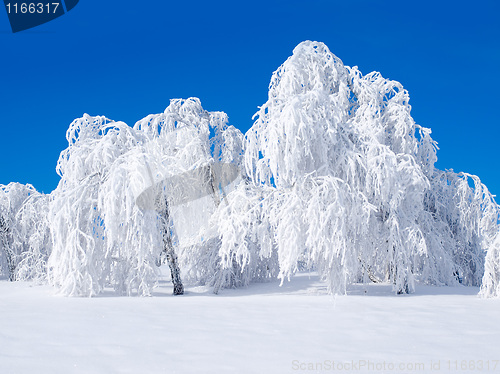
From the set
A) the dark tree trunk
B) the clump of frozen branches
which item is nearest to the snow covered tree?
the clump of frozen branches

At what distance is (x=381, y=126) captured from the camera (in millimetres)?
11875

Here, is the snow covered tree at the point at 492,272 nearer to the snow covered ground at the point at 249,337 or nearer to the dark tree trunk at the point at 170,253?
the snow covered ground at the point at 249,337

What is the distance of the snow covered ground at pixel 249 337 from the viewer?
4.21 m

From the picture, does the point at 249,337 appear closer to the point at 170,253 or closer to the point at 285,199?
the point at 285,199

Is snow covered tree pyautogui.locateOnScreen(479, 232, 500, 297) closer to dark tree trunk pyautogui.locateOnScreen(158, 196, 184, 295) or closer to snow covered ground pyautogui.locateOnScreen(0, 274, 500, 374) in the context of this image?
snow covered ground pyautogui.locateOnScreen(0, 274, 500, 374)

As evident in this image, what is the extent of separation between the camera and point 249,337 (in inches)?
211

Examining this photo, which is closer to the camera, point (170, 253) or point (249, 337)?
point (249, 337)

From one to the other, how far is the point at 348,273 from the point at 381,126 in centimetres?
472

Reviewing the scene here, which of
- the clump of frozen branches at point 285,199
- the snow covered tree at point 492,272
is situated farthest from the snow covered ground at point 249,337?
the clump of frozen branches at point 285,199

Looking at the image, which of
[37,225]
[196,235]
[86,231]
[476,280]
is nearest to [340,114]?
[196,235]

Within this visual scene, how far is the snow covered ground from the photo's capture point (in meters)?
4.21

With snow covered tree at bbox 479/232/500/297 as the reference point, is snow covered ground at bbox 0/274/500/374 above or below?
below

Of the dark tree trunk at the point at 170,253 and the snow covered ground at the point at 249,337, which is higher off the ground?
the dark tree trunk at the point at 170,253

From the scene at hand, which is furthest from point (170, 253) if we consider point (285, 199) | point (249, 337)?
point (249, 337)
